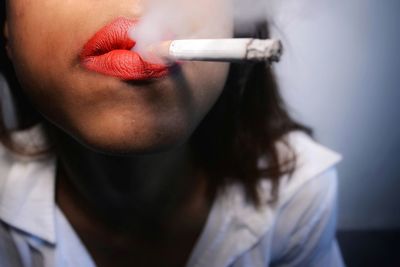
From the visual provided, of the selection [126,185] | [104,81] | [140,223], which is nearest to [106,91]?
[104,81]

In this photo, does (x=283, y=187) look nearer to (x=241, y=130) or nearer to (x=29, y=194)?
(x=241, y=130)

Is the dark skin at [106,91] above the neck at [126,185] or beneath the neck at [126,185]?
above

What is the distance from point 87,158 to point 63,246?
0.59ft

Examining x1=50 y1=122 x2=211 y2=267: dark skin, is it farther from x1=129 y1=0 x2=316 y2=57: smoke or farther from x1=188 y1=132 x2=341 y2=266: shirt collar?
x1=129 y1=0 x2=316 y2=57: smoke

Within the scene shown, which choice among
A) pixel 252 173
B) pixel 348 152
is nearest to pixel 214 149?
pixel 252 173

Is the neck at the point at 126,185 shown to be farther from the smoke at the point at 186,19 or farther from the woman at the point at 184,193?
the smoke at the point at 186,19

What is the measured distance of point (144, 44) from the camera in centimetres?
51

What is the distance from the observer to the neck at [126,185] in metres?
0.80

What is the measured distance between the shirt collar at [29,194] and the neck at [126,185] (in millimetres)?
43

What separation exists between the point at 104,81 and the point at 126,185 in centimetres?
35

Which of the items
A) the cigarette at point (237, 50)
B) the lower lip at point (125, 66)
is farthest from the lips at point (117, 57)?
the cigarette at point (237, 50)

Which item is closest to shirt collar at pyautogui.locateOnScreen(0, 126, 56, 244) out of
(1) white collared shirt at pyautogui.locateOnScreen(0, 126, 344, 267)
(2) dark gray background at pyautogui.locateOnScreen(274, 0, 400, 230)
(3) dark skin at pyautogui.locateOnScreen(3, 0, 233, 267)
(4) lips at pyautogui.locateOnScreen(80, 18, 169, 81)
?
(1) white collared shirt at pyautogui.locateOnScreen(0, 126, 344, 267)

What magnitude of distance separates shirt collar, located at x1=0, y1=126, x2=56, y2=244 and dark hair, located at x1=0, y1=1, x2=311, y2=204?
0.23ft

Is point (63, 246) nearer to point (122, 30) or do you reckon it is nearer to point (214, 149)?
point (214, 149)
